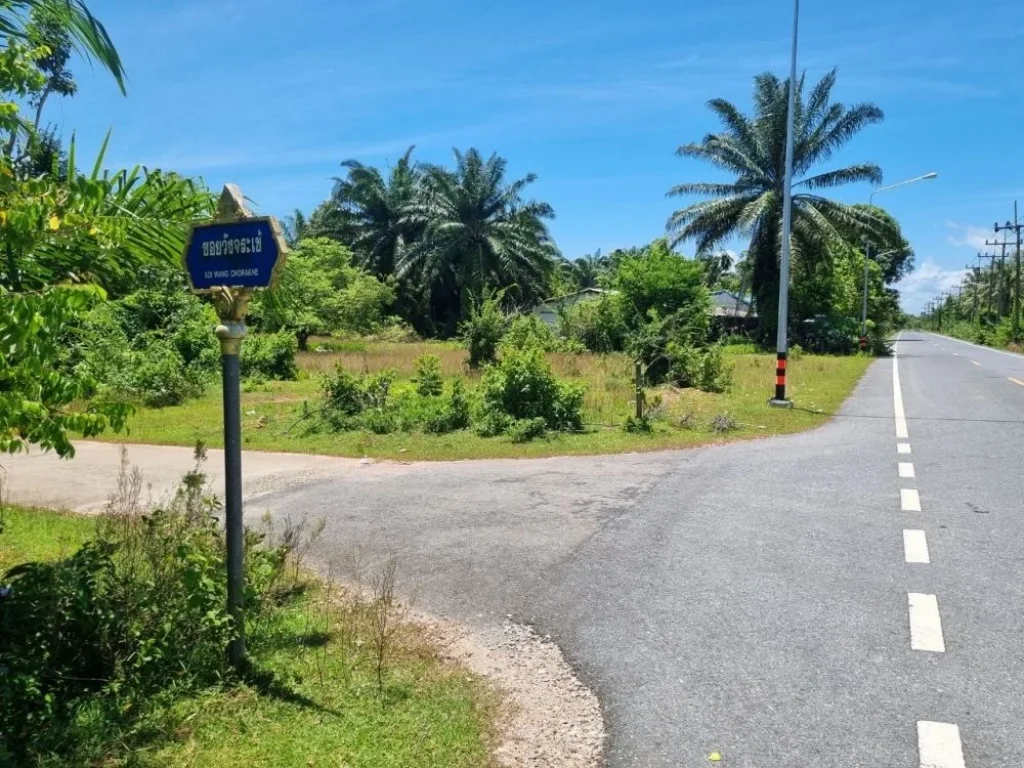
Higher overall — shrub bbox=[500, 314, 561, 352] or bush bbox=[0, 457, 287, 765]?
shrub bbox=[500, 314, 561, 352]

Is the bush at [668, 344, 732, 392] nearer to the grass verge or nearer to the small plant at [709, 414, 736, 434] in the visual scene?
the small plant at [709, 414, 736, 434]

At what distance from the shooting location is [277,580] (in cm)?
538

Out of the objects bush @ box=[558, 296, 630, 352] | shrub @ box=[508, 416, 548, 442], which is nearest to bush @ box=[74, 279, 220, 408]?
shrub @ box=[508, 416, 548, 442]

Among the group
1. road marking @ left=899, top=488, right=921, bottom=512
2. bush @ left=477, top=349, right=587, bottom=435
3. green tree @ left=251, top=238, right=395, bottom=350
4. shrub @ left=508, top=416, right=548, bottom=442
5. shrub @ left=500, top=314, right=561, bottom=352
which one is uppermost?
green tree @ left=251, top=238, right=395, bottom=350

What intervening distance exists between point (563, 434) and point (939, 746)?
936 cm

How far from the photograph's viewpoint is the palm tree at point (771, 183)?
38.1 metres

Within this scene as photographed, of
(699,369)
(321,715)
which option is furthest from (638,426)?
(321,715)

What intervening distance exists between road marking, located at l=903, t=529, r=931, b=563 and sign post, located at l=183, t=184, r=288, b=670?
4.91 metres

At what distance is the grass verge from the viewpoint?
3312 millimetres

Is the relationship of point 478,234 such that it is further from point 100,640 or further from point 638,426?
point 100,640

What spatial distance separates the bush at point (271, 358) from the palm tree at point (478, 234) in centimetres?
2240

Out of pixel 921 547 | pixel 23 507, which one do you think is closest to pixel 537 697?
pixel 921 547

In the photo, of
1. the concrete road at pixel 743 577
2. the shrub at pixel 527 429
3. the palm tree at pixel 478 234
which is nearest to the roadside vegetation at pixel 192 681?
the concrete road at pixel 743 577

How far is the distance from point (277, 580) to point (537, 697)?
7.23 ft
